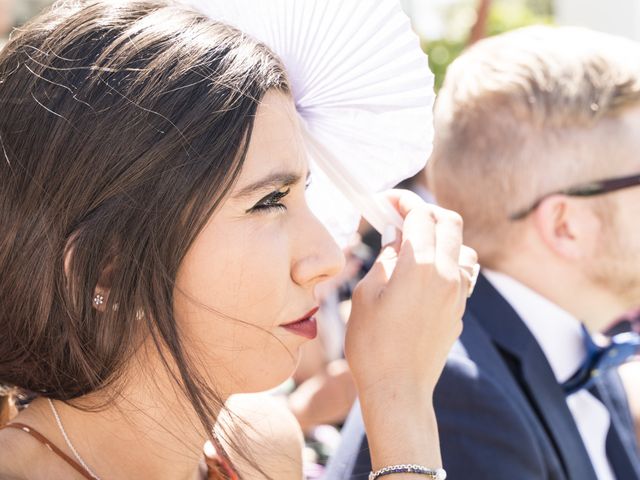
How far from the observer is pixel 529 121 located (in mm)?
2373

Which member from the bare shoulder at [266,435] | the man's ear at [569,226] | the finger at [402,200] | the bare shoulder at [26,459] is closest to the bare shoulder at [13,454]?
the bare shoulder at [26,459]

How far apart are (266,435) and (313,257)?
580mm

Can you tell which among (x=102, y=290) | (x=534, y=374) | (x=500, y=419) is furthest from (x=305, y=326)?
(x=534, y=374)

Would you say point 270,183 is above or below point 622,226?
above

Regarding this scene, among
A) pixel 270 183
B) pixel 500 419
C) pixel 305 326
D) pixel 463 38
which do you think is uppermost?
pixel 270 183

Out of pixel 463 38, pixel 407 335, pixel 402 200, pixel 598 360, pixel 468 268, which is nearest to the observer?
pixel 407 335

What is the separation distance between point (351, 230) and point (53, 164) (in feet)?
2.33

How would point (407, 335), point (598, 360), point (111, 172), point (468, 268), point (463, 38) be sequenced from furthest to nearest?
point (463, 38)
point (598, 360)
point (468, 268)
point (407, 335)
point (111, 172)

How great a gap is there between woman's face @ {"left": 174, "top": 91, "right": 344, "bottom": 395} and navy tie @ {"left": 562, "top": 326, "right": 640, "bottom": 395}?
1050 millimetres

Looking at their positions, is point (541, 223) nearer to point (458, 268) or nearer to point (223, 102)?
point (458, 268)

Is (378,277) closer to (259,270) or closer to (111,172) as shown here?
(259,270)

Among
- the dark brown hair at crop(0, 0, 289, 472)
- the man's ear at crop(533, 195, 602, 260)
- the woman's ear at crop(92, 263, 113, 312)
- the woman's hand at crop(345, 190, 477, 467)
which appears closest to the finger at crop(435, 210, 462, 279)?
the woman's hand at crop(345, 190, 477, 467)

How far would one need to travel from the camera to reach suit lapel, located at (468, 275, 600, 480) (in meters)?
2.08

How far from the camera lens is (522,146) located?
7.82ft
